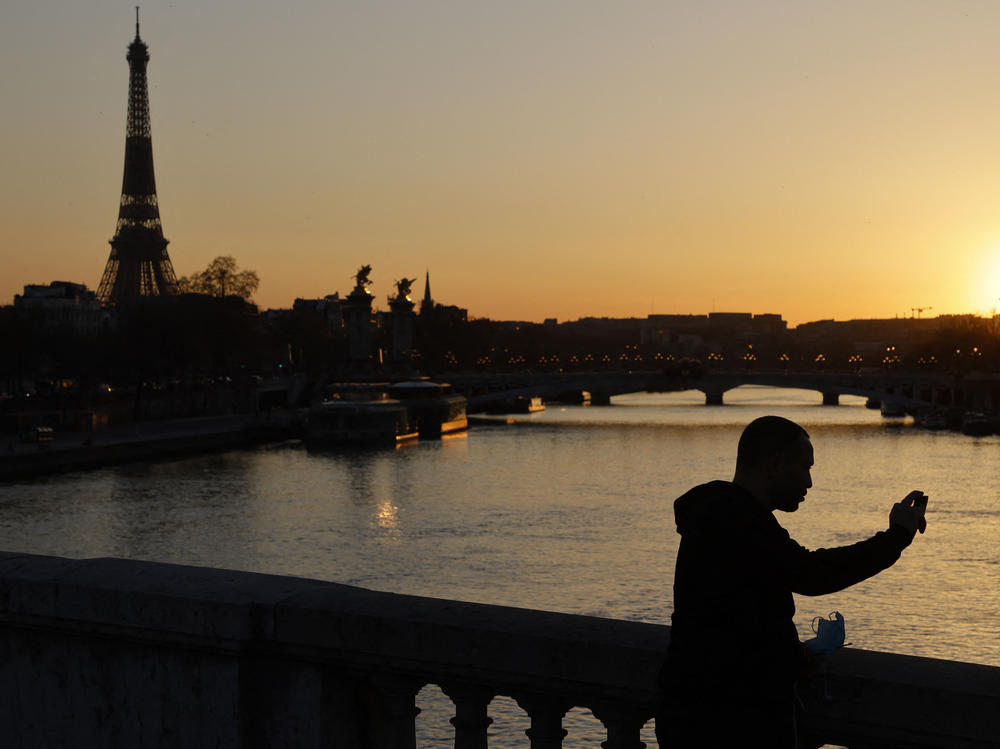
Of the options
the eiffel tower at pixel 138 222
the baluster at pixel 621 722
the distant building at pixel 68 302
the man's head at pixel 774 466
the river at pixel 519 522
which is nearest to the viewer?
the man's head at pixel 774 466

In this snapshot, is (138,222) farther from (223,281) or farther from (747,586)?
(747,586)

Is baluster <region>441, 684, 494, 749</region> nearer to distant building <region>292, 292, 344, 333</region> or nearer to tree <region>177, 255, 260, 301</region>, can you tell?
tree <region>177, 255, 260, 301</region>

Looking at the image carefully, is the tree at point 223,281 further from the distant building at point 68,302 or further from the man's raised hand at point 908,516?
the man's raised hand at point 908,516

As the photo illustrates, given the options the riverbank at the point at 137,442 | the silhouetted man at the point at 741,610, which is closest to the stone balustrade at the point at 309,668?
the silhouetted man at the point at 741,610

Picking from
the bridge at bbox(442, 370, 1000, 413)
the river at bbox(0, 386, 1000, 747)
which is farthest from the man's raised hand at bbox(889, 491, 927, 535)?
the bridge at bbox(442, 370, 1000, 413)

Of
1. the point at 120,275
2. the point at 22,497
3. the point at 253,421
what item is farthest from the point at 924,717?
the point at 120,275

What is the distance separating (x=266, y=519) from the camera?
32219 mm

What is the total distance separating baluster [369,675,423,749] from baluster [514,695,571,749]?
1.02 ft

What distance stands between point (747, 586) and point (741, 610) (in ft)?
0.15

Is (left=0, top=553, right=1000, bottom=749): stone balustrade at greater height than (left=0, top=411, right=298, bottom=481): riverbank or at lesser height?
greater

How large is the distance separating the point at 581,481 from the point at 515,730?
90.1 feet

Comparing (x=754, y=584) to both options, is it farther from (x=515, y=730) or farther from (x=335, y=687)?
(x=515, y=730)

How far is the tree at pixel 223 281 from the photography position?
254 ft

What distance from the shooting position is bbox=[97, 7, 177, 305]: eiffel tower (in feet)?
319
